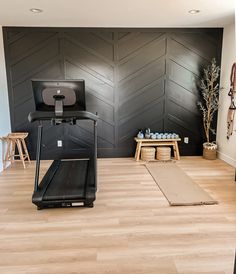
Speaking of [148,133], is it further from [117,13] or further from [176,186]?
[117,13]

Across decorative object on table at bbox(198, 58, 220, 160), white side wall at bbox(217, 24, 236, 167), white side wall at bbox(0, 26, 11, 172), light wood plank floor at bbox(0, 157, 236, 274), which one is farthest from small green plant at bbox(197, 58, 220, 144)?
white side wall at bbox(0, 26, 11, 172)

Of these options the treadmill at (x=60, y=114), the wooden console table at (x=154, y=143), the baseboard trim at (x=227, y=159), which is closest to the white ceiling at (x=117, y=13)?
the treadmill at (x=60, y=114)

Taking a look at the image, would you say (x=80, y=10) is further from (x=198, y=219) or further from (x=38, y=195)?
(x=198, y=219)

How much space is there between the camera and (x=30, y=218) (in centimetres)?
262

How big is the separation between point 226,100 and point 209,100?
302 mm

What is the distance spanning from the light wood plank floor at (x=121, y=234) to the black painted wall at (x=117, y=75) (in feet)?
5.17

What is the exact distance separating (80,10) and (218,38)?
2756 millimetres

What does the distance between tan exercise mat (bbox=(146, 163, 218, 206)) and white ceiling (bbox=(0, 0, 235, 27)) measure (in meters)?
2.47

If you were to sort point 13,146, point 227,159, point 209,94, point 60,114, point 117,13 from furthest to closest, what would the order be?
1. point 209,94
2. point 227,159
3. point 13,146
4. point 117,13
5. point 60,114

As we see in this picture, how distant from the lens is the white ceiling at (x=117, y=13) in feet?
10.5

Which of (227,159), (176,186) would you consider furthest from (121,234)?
(227,159)

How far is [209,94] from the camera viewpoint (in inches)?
183

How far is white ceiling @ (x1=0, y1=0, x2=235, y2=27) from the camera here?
320cm

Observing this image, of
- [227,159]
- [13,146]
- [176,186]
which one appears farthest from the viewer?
[227,159]
